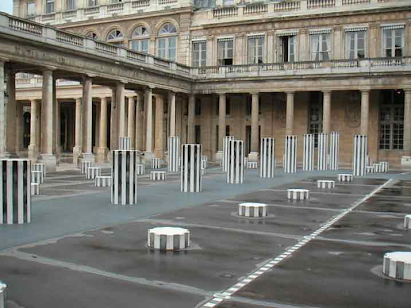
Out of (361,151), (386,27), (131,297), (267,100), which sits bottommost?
(131,297)

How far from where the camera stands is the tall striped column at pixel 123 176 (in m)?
15.9

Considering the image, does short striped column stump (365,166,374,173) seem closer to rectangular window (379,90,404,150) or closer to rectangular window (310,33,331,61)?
rectangular window (379,90,404,150)

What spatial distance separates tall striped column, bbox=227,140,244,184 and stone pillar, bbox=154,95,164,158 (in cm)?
2040

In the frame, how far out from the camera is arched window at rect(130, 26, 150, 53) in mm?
46594

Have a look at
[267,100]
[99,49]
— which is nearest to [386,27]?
[267,100]

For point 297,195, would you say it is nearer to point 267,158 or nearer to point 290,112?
point 267,158

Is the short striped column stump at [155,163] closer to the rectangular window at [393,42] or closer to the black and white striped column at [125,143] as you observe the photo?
the black and white striped column at [125,143]

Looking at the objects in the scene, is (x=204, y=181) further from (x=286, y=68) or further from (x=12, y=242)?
(x=286, y=68)

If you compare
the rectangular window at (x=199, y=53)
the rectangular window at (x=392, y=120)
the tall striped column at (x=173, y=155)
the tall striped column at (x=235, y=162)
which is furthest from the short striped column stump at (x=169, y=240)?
the rectangular window at (x=199, y=53)

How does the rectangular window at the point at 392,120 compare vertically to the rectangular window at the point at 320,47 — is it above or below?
below

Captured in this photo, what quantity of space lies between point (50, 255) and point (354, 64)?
109ft

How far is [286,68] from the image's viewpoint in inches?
→ 1592

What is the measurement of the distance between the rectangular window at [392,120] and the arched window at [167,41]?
712 inches

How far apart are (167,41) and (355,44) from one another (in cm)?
1612
